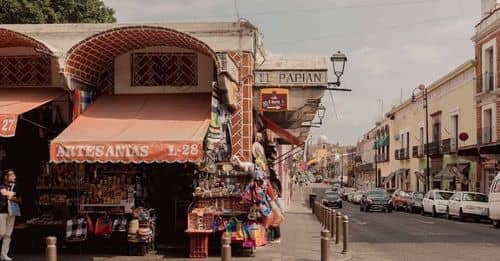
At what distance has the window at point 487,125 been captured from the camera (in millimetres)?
41656

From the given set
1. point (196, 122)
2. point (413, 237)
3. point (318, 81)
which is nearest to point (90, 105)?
point (196, 122)

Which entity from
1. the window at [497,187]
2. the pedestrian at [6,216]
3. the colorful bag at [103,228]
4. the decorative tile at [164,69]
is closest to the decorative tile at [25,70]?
the decorative tile at [164,69]

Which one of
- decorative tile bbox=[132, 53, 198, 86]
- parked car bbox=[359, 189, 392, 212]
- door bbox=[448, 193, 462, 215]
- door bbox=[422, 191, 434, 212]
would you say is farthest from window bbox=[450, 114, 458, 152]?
decorative tile bbox=[132, 53, 198, 86]

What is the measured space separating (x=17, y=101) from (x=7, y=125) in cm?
116

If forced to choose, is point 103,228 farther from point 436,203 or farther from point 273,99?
point 436,203

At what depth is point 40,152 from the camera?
52.9 ft

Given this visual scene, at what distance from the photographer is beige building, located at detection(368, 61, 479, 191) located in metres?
45.4

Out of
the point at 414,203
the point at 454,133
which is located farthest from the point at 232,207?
the point at 454,133

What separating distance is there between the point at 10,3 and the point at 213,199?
2296cm

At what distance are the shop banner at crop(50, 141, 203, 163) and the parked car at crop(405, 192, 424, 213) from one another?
1235 inches

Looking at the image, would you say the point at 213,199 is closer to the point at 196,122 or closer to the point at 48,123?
the point at 196,122

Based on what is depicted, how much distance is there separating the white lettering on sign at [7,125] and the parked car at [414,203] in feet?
106

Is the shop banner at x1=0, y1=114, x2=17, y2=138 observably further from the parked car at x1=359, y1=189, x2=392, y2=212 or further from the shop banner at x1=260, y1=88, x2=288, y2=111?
the parked car at x1=359, y1=189, x2=392, y2=212

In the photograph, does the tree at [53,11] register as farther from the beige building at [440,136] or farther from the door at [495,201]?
the beige building at [440,136]
